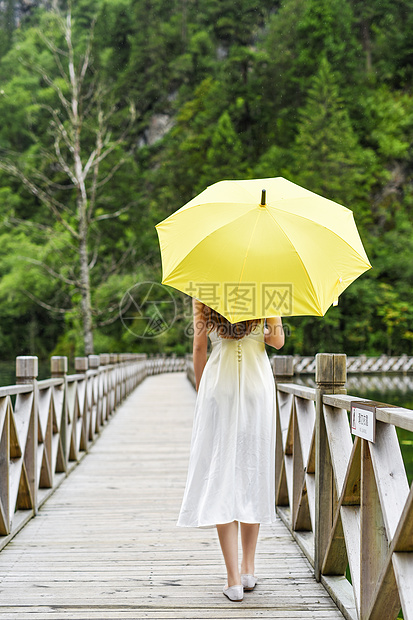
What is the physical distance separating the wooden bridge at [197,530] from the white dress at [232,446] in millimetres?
318

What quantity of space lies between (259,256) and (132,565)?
184 cm

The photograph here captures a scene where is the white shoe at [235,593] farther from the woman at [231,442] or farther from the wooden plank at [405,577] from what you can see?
the wooden plank at [405,577]

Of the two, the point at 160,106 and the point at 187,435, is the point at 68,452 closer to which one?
the point at 187,435

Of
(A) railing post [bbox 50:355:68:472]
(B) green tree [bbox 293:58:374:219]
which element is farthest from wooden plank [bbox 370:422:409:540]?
(B) green tree [bbox 293:58:374:219]

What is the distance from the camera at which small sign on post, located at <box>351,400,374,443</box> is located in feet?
7.01

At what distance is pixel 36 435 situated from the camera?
4320 mm

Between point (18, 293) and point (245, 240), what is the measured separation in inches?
1367

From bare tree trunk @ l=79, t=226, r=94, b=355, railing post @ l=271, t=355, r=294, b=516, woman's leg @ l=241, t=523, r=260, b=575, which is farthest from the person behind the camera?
bare tree trunk @ l=79, t=226, r=94, b=355

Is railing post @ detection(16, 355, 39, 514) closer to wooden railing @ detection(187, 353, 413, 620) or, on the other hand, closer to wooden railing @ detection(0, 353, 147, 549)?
wooden railing @ detection(0, 353, 147, 549)

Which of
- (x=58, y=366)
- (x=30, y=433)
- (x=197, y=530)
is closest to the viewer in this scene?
(x=197, y=530)

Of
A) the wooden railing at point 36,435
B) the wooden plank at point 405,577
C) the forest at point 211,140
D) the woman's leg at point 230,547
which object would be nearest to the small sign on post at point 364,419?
the wooden plank at point 405,577

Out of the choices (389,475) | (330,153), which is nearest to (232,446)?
(389,475)

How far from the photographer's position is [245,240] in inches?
106

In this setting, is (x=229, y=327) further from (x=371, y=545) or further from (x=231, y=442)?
(x=371, y=545)
